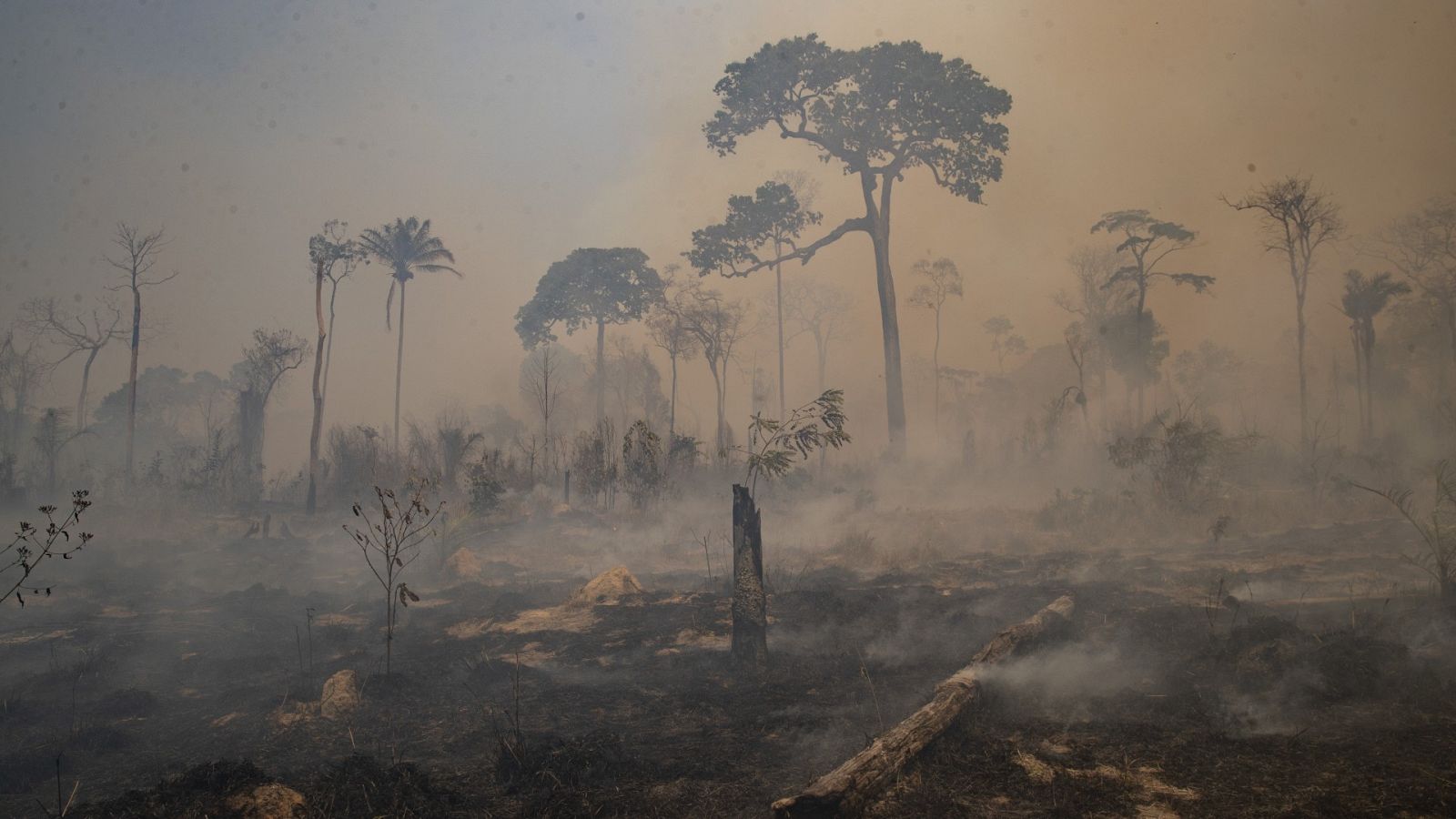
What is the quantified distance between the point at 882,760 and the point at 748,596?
4015mm

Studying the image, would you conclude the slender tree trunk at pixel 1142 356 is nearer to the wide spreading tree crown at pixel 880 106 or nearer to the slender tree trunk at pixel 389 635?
the wide spreading tree crown at pixel 880 106

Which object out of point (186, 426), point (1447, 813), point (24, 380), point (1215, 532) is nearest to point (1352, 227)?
point (1215, 532)

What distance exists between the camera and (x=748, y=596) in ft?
31.0

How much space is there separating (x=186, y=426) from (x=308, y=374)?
31.3m

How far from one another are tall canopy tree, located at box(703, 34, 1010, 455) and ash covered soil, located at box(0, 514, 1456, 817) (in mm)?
17348

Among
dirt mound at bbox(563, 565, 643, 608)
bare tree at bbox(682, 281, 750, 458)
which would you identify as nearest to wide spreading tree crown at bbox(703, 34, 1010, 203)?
bare tree at bbox(682, 281, 750, 458)

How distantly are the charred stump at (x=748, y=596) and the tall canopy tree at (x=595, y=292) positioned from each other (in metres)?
31.1

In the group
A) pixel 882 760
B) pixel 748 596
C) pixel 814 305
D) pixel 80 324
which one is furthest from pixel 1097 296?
pixel 80 324

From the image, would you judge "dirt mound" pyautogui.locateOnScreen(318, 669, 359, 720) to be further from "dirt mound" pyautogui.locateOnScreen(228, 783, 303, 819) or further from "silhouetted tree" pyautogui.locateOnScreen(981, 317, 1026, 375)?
"silhouetted tree" pyautogui.locateOnScreen(981, 317, 1026, 375)

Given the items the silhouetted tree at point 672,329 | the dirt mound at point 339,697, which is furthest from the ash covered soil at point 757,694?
the silhouetted tree at point 672,329

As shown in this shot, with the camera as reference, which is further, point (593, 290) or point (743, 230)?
point (593, 290)

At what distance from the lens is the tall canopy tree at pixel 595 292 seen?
40531mm

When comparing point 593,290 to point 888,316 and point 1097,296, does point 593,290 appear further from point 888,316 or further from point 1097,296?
point 1097,296

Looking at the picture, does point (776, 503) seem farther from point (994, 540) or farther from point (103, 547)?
point (103, 547)
